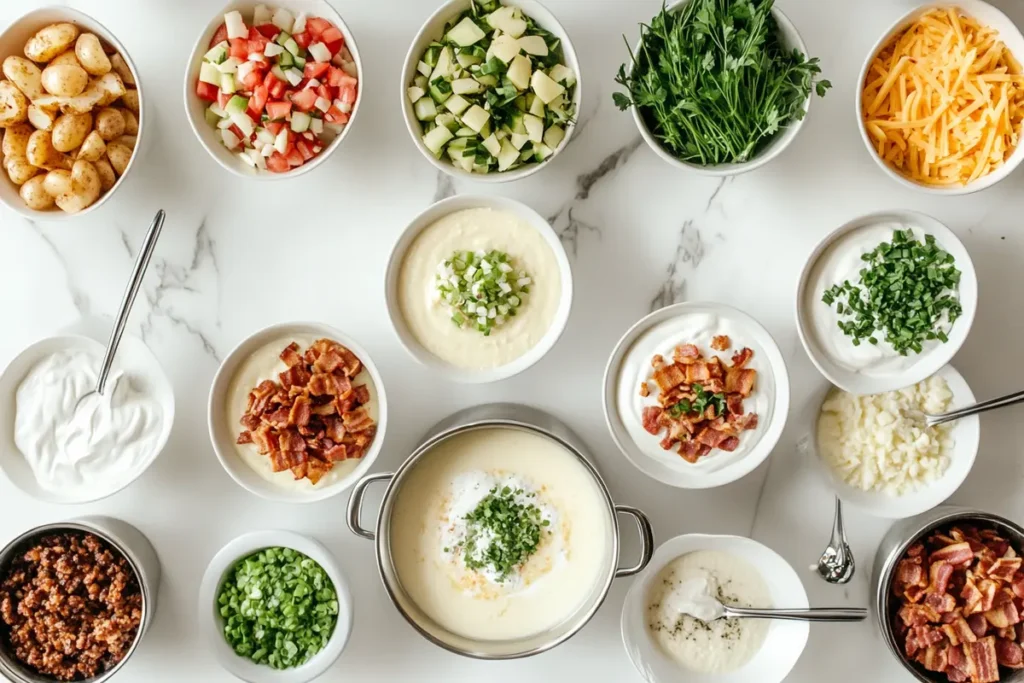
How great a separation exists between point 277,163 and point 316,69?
26 cm

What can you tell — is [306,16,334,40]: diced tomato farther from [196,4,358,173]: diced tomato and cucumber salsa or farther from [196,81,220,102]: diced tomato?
[196,81,220,102]: diced tomato

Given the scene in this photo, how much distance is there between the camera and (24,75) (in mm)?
2107

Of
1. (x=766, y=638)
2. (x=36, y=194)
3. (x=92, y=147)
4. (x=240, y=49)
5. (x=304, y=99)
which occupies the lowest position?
(x=766, y=638)

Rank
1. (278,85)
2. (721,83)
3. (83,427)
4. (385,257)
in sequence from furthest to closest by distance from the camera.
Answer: (385,257) → (83,427) → (278,85) → (721,83)

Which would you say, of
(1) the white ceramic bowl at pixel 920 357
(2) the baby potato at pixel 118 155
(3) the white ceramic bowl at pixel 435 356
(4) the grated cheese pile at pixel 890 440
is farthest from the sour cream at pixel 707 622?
(2) the baby potato at pixel 118 155

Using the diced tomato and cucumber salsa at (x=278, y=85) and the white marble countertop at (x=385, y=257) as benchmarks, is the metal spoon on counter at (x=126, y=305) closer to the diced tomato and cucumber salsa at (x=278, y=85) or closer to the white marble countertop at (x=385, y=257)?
the white marble countertop at (x=385, y=257)

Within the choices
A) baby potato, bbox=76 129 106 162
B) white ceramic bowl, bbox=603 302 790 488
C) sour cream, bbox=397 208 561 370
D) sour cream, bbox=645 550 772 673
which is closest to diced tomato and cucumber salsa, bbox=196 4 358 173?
baby potato, bbox=76 129 106 162

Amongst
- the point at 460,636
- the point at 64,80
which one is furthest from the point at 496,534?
the point at 64,80

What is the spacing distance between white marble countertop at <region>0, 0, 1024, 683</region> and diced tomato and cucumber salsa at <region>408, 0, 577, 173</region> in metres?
0.18

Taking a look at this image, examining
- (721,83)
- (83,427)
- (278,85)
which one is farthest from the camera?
(83,427)

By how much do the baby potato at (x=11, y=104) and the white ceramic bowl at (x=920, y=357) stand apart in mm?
2030

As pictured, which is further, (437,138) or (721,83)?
(437,138)

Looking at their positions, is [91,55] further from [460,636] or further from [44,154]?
[460,636]

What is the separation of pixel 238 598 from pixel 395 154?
1277 mm
